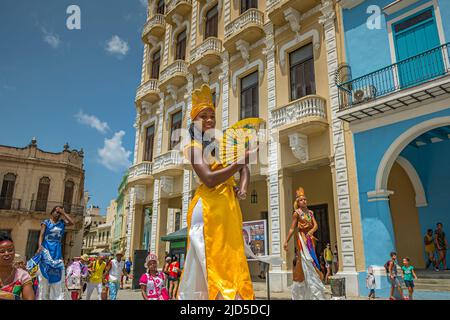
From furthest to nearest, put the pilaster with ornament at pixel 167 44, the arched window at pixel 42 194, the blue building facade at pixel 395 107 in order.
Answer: the arched window at pixel 42 194
the pilaster with ornament at pixel 167 44
the blue building facade at pixel 395 107

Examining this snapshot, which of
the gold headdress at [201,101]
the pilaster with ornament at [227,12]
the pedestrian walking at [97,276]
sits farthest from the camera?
the pilaster with ornament at [227,12]

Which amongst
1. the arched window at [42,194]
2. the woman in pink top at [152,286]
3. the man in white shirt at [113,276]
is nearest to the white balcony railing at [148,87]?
the man in white shirt at [113,276]

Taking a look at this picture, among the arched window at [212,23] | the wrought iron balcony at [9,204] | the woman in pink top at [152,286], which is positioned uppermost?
the arched window at [212,23]

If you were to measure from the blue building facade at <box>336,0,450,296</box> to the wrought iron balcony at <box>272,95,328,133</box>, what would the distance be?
2.33 ft

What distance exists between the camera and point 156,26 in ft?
68.8

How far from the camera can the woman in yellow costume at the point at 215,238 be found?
98.5 inches

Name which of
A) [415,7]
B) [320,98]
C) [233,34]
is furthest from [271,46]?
[415,7]

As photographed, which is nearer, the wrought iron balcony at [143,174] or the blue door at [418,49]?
the blue door at [418,49]

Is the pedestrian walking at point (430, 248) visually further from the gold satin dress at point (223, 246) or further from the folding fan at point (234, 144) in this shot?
the gold satin dress at point (223, 246)

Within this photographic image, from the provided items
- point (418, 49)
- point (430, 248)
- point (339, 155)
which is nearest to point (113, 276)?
point (339, 155)

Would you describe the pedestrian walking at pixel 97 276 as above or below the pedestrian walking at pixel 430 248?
below

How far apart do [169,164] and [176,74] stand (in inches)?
189

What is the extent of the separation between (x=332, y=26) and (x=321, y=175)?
6.09 metres
